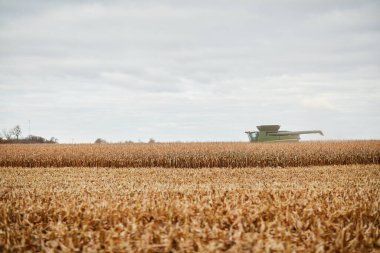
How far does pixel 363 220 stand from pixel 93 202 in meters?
4.39

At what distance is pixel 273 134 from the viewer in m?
37.4

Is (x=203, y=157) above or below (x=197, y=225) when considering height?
above

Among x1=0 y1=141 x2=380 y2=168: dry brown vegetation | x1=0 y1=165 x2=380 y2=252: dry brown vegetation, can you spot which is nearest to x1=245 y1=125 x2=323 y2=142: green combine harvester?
x1=0 y1=141 x2=380 y2=168: dry brown vegetation

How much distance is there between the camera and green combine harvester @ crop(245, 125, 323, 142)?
37.2 metres

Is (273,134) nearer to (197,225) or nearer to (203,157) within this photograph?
(203,157)

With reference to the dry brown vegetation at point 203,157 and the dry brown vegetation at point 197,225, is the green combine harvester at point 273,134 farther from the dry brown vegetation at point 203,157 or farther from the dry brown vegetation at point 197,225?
the dry brown vegetation at point 197,225

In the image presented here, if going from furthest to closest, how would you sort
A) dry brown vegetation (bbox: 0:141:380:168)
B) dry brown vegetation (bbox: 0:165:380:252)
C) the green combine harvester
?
1. the green combine harvester
2. dry brown vegetation (bbox: 0:141:380:168)
3. dry brown vegetation (bbox: 0:165:380:252)

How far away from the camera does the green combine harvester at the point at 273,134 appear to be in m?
37.2

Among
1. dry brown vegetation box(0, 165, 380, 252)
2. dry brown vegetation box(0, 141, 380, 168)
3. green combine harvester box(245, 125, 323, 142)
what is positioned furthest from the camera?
green combine harvester box(245, 125, 323, 142)

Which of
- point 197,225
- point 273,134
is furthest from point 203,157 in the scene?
point 197,225

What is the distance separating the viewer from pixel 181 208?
527 cm

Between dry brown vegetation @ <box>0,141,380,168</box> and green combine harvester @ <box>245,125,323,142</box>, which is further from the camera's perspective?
green combine harvester @ <box>245,125,323,142</box>

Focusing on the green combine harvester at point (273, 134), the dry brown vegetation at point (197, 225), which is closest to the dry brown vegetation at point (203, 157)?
the green combine harvester at point (273, 134)

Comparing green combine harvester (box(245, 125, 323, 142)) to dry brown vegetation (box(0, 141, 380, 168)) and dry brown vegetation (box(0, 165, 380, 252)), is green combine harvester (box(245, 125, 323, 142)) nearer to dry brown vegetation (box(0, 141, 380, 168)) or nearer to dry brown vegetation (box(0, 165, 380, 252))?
dry brown vegetation (box(0, 141, 380, 168))
